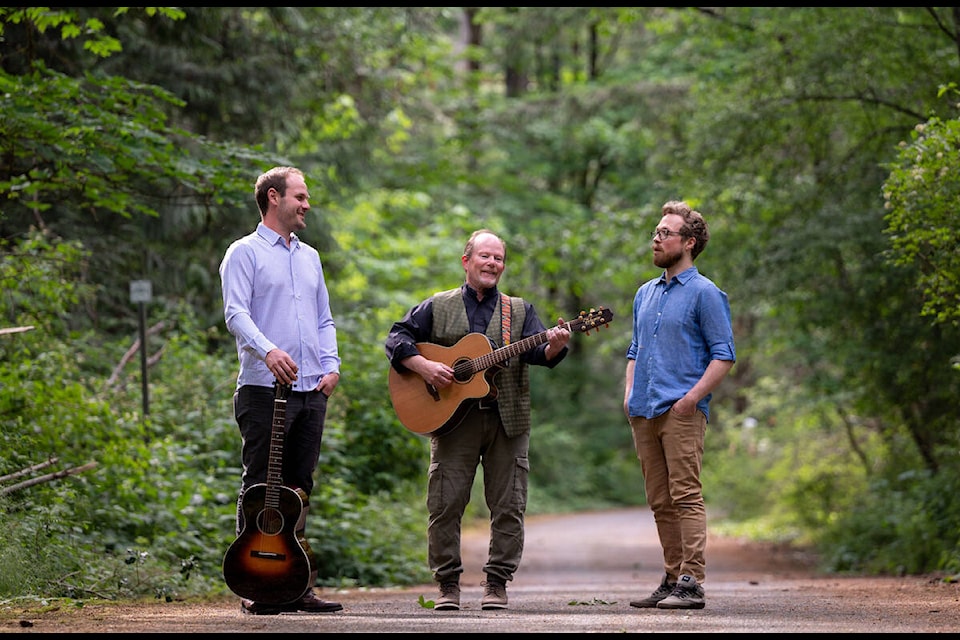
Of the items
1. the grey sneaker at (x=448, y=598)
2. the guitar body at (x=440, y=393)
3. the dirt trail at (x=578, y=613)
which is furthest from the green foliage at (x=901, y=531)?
the guitar body at (x=440, y=393)

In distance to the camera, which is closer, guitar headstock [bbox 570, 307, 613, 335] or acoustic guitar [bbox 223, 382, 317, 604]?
acoustic guitar [bbox 223, 382, 317, 604]

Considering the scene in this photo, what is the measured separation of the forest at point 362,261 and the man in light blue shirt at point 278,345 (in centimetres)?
155

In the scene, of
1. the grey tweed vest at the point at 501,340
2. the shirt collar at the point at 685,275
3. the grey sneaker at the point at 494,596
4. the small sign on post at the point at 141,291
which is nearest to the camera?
the grey sneaker at the point at 494,596

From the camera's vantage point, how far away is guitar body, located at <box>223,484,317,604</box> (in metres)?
6.27

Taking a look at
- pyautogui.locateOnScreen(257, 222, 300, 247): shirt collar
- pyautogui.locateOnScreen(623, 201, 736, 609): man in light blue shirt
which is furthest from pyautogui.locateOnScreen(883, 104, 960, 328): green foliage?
pyautogui.locateOnScreen(257, 222, 300, 247): shirt collar

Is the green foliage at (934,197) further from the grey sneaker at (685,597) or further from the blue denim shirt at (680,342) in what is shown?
the grey sneaker at (685,597)

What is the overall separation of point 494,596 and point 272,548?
1.26m

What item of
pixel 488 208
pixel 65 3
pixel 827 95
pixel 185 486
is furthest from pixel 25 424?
pixel 488 208

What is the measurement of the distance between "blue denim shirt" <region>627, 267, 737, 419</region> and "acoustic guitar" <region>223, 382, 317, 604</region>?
1.97 metres

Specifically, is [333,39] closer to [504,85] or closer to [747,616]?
[747,616]

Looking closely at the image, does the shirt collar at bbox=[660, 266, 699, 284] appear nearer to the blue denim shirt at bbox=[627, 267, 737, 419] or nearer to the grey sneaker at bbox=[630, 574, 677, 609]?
the blue denim shirt at bbox=[627, 267, 737, 419]

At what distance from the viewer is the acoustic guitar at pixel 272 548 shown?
20.6 ft

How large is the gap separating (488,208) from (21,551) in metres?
22.3

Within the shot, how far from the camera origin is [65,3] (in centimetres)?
1137
